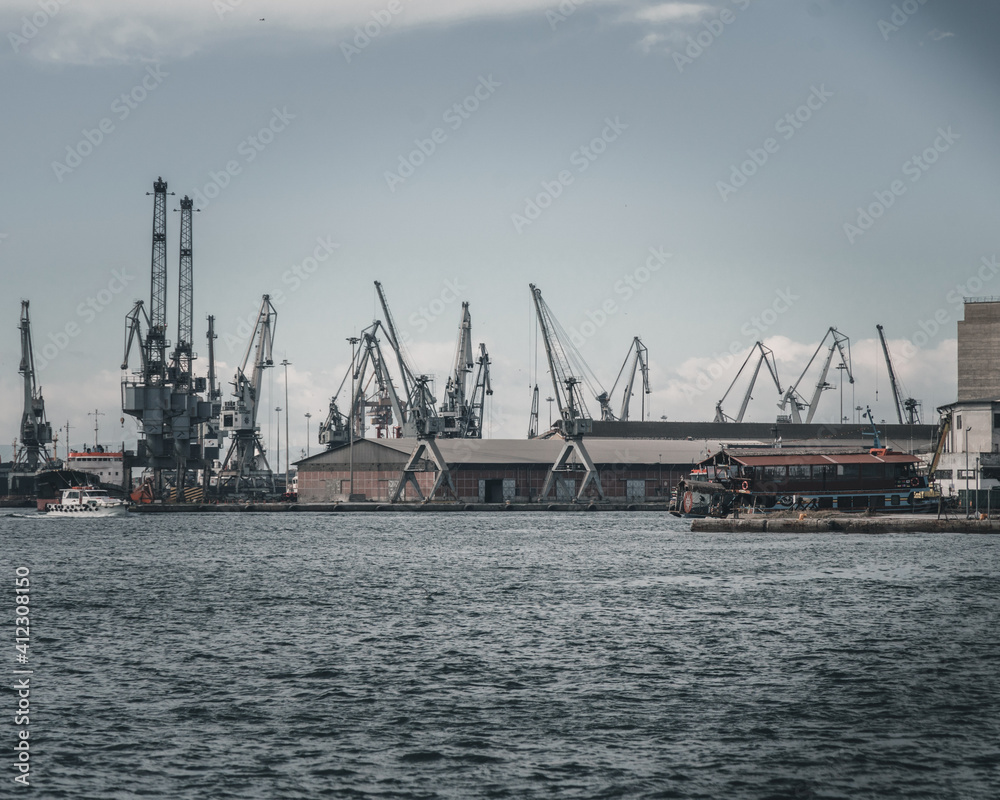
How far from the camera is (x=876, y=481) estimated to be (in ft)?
279

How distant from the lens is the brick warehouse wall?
13662 cm

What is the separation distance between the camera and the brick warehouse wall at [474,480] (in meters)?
137

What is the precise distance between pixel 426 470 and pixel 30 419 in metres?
71.8

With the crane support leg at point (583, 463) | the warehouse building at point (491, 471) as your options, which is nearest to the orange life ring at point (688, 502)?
the crane support leg at point (583, 463)

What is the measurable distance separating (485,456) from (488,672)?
113 metres

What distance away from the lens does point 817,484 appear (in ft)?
277

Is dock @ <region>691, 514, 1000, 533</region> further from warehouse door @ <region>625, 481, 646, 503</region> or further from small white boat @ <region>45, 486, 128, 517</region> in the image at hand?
small white boat @ <region>45, 486, 128, 517</region>

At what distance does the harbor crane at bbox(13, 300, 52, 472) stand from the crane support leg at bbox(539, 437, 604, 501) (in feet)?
263

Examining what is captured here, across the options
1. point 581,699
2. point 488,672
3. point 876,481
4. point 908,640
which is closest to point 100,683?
point 488,672

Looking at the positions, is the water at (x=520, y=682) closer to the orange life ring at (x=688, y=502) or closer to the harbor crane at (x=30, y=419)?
the orange life ring at (x=688, y=502)

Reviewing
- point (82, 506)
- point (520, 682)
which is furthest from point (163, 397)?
point (520, 682)

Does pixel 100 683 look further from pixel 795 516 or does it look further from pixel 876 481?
pixel 876 481

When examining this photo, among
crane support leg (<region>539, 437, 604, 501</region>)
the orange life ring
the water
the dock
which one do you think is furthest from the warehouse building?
the water

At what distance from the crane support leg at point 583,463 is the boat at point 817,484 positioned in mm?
44489
